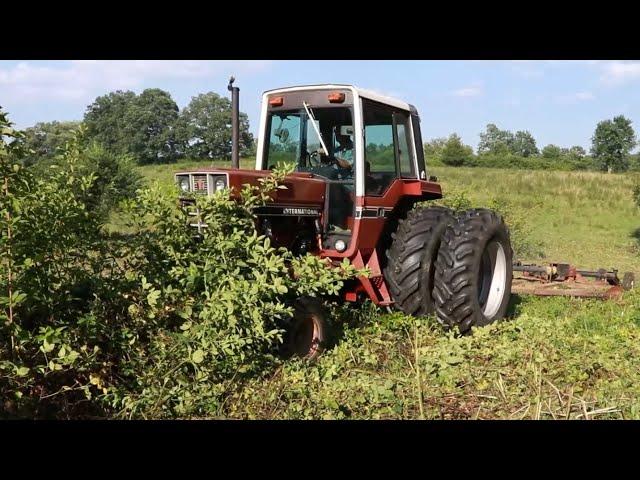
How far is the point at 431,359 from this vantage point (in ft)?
16.0

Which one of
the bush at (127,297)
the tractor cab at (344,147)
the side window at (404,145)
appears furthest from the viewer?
the side window at (404,145)

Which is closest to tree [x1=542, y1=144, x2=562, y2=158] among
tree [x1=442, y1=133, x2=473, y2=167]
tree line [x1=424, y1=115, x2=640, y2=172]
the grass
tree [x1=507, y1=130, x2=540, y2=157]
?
tree line [x1=424, y1=115, x2=640, y2=172]

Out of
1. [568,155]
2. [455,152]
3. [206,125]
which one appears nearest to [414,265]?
[206,125]

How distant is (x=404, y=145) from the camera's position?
675 centimetres

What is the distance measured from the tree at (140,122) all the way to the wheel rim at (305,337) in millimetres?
Answer: 33303

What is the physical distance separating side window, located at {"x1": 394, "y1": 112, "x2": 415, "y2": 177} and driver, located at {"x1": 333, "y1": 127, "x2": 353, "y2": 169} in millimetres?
704

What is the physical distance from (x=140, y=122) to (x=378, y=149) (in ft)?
127

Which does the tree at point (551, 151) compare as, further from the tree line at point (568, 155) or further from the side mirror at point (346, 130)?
the side mirror at point (346, 130)

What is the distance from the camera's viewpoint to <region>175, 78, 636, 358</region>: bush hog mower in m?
5.92

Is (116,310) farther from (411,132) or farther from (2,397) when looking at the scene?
(411,132)

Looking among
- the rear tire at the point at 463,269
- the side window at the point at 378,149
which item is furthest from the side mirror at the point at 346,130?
the rear tire at the point at 463,269

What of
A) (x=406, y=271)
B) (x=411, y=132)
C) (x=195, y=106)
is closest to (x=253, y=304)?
(x=406, y=271)

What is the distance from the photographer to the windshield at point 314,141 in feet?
20.2

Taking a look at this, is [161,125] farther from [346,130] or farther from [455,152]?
[346,130]
